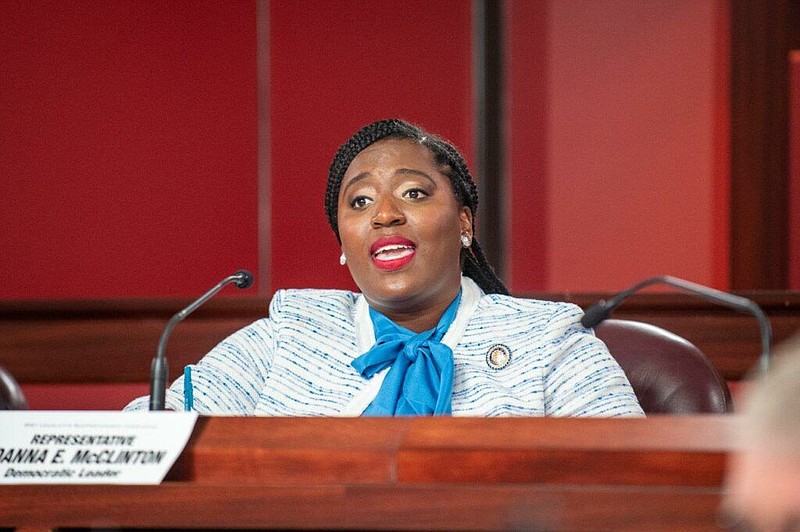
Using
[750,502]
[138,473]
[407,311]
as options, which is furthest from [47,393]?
[750,502]

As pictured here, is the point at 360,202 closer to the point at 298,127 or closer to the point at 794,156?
the point at 298,127

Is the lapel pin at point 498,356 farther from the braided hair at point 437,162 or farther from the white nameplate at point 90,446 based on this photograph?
the white nameplate at point 90,446

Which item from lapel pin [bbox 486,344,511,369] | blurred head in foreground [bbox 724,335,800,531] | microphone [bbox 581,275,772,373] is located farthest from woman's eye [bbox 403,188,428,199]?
blurred head in foreground [bbox 724,335,800,531]

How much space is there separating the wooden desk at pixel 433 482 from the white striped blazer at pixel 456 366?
0.66m

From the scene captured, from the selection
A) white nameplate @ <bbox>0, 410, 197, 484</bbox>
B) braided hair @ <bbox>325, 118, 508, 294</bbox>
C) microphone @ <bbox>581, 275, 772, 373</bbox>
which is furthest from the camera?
braided hair @ <bbox>325, 118, 508, 294</bbox>

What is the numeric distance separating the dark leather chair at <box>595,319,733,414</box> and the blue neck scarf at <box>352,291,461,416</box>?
1.09 feet

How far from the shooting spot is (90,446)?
1053 millimetres

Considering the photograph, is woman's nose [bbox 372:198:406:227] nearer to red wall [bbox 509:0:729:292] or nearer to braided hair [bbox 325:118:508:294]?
braided hair [bbox 325:118:508:294]

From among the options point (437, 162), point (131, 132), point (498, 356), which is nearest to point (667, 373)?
point (498, 356)

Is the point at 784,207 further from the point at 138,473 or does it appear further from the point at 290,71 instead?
the point at 138,473

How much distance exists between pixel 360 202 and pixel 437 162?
0.16 meters

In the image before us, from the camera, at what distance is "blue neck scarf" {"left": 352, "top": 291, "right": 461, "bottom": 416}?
175cm

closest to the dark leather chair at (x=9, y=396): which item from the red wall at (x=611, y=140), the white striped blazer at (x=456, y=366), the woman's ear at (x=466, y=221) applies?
the white striped blazer at (x=456, y=366)

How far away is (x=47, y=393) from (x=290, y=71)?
4.41 ft
